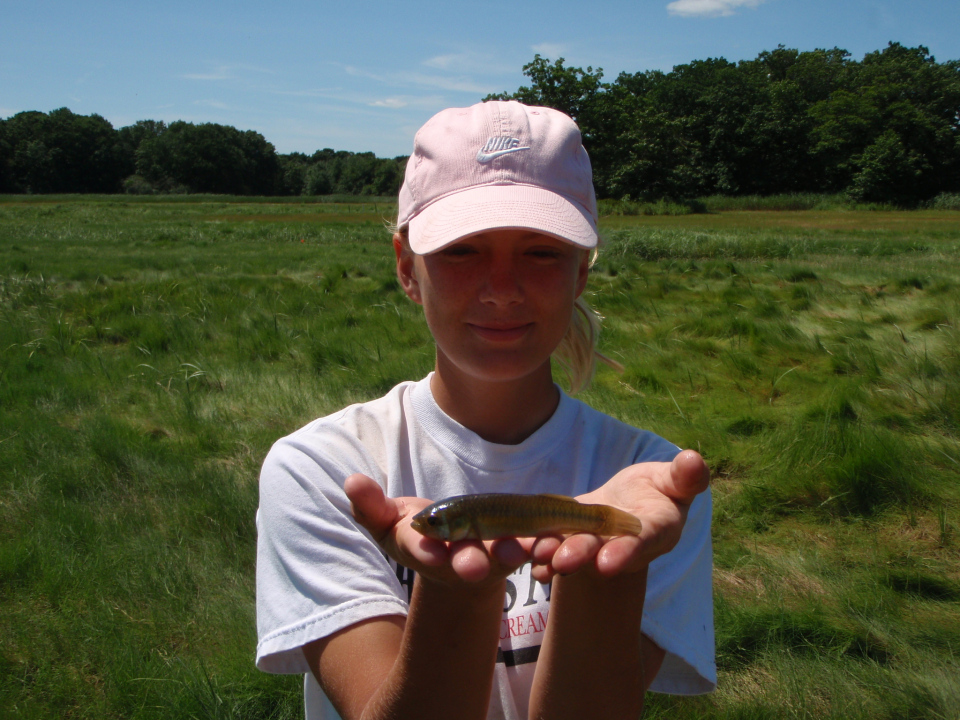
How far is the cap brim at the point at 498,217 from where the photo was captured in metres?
1.52

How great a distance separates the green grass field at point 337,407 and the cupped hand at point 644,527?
67.9 inches

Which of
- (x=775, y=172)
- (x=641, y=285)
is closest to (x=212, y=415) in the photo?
(x=641, y=285)

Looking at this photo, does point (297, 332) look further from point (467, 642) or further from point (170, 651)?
point (467, 642)

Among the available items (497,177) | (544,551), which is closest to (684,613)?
(544,551)

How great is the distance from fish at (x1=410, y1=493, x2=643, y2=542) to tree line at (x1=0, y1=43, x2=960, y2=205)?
37.4m

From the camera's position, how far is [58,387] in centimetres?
590

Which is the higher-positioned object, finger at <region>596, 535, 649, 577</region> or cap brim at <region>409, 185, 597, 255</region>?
cap brim at <region>409, 185, 597, 255</region>

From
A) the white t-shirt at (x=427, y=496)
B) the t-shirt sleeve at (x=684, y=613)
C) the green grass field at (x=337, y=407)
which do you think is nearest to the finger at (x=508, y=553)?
the white t-shirt at (x=427, y=496)

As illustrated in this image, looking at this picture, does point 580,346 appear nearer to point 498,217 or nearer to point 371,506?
point 498,217

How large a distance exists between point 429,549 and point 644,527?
1.26 ft

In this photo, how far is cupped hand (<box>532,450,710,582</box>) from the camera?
1.08 metres

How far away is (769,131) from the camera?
80.6 meters

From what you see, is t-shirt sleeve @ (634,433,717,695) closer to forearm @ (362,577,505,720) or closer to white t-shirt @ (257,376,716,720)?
white t-shirt @ (257,376,716,720)

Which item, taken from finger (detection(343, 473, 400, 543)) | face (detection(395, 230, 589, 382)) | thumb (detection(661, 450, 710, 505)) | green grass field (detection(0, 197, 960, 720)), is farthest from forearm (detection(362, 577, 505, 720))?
green grass field (detection(0, 197, 960, 720))
